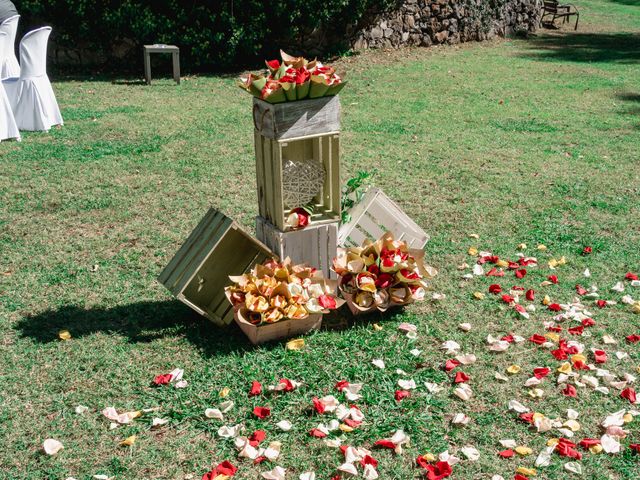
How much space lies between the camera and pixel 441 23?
1470cm

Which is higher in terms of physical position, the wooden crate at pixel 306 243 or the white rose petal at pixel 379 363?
the wooden crate at pixel 306 243

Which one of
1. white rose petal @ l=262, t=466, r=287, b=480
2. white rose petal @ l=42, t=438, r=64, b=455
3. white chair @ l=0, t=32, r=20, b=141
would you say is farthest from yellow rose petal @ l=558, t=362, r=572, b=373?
white chair @ l=0, t=32, r=20, b=141

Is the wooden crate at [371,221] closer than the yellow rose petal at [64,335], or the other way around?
the yellow rose petal at [64,335]

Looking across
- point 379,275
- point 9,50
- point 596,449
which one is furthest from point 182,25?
point 596,449

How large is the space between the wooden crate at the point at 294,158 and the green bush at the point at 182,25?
319 inches

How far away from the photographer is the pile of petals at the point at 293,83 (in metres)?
3.64

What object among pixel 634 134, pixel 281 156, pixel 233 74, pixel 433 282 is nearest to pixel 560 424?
pixel 433 282

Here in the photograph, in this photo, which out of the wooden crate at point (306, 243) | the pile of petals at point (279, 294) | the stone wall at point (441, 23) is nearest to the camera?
the pile of petals at point (279, 294)

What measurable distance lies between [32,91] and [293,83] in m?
5.57

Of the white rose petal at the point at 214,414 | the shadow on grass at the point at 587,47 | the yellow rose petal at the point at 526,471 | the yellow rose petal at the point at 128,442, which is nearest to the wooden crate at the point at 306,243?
the white rose petal at the point at 214,414

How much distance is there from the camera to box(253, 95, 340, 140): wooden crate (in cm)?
371

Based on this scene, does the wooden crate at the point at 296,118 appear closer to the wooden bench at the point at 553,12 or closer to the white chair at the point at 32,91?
the white chair at the point at 32,91

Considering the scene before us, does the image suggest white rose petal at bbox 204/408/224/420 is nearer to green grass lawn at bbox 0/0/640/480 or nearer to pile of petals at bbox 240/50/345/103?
green grass lawn at bbox 0/0/640/480

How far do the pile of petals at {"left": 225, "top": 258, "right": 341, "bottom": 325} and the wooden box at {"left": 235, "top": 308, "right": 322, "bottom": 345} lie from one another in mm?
34
